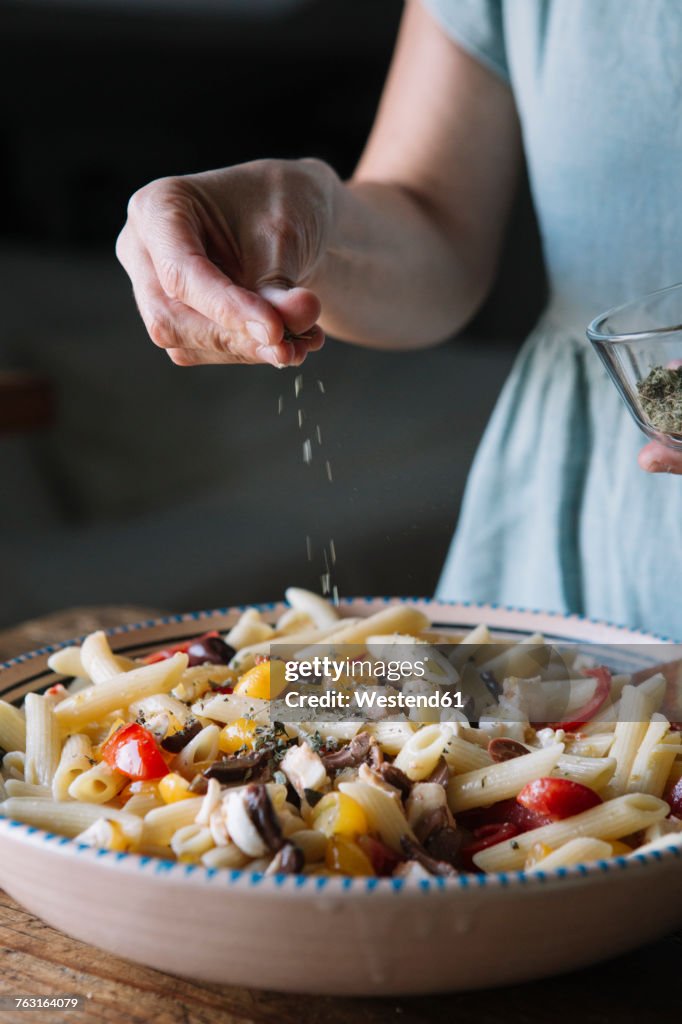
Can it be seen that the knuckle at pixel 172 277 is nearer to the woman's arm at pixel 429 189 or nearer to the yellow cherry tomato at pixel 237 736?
the yellow cherry tomato at pixel 237 736

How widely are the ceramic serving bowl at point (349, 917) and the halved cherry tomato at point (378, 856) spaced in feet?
0.38

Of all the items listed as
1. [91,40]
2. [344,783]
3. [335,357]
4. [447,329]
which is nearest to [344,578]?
[335,357]

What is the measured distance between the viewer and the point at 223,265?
1247mm

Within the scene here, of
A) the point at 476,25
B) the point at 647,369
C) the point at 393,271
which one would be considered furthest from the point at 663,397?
the point at 476,25

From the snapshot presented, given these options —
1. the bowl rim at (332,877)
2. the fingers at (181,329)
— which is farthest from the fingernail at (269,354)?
the bowl rim at (332,877)

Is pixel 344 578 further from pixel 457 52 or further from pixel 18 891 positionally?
pixel 18 891

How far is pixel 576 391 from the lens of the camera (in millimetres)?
1981

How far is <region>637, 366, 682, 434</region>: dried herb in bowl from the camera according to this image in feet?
3.77

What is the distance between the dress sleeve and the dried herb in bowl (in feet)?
3.32

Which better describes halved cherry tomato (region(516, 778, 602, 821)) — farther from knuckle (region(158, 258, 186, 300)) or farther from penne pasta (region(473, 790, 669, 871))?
knuckle (region(158, 258, 186, 300))

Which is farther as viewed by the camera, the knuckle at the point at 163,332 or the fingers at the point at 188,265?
the knuckle at the point at 163,332

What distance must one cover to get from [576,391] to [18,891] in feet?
4.44

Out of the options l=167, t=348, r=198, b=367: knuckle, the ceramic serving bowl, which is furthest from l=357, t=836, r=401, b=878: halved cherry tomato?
l=167, t=348, r=198, b=367: knuckle

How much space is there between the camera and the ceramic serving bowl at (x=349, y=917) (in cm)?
79
